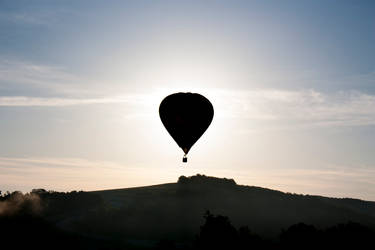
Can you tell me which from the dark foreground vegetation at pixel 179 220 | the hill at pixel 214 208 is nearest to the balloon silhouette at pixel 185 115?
the dark foreground vegetation at pixel 179 220

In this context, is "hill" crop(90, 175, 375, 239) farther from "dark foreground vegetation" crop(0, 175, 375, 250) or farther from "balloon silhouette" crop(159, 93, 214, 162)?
"balloon silhouette" crop(159, 93, 214, 162)

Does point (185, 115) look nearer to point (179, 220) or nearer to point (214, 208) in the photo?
point (179, 220)

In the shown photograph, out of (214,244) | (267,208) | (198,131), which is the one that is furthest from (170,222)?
(198,131)

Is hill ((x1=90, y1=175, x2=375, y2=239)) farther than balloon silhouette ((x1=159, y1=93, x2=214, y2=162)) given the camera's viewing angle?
Yes

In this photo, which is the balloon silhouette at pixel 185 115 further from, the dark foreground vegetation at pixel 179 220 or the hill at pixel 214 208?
the hill at pixel 214 208

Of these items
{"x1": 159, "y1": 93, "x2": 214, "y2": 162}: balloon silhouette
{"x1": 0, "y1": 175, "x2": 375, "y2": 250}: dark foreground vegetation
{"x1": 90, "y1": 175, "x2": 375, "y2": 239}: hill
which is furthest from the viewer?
{"x1": 90, "y1": 175, "x2": 375, "y2": 239}: hill

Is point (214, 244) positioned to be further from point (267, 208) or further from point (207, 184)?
point (207, 184)

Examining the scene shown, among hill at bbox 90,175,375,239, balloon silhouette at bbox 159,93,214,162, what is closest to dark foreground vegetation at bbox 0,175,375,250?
hill at bbox 90,175,375,239
